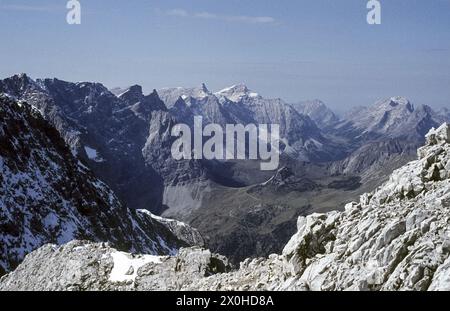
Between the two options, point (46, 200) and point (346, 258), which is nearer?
point (346, 258)

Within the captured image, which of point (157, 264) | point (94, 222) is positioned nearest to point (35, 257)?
point (157, 264)

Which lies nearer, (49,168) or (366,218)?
(366,218)

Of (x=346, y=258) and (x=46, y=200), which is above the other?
(x=346, y=258)

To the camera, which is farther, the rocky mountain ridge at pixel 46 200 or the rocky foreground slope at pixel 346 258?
the rocky mountain ridge at pixel 46 200

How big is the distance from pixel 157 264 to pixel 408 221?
30.7 meters

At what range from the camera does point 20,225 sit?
378ft

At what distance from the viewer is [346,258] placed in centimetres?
4009

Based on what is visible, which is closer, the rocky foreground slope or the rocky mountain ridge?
the rocky foreground slope

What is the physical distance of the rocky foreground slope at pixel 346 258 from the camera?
36.2 m

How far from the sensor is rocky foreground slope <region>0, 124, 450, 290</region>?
119 feet
